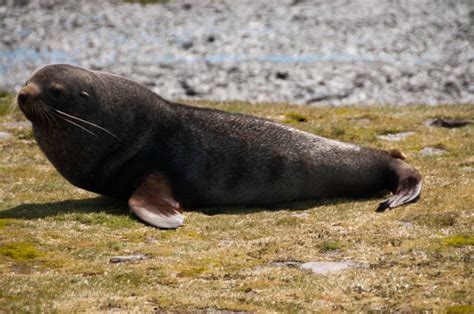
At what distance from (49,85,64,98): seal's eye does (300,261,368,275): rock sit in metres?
7.14

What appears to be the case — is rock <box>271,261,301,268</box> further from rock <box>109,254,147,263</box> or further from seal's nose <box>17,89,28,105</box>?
seal's nose <box>17,89,28,105</box>

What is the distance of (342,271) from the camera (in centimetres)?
1391

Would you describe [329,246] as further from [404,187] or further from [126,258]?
[404,187]

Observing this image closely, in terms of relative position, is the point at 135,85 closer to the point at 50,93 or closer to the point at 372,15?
the point at 50,93

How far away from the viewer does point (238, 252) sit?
15328mm

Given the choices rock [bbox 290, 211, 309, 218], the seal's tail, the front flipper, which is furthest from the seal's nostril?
the seal's tail

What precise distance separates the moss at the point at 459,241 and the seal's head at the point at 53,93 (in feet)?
26.2

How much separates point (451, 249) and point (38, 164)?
472 inches

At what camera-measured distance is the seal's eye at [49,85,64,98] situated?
19203 millimetres

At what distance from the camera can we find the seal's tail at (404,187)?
18572mm

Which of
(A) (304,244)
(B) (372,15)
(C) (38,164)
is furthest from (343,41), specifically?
(A) (304,244)

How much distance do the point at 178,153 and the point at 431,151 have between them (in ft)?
23.4

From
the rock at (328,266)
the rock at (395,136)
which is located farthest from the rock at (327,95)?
the rock at (328,266)

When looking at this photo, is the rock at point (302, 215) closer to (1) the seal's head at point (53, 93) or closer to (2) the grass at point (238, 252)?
(2) the grass at point (238, 252)
